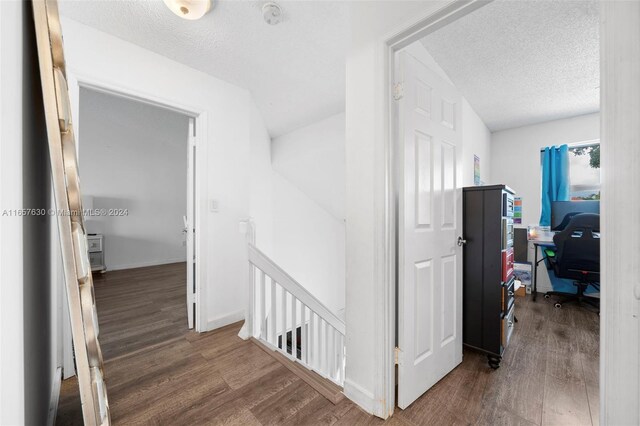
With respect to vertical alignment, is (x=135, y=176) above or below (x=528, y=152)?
below

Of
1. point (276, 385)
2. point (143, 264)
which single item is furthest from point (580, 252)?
point (143, 264)

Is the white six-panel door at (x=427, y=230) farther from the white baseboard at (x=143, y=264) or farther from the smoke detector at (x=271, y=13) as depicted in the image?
the white baseboard at (x=143, y=264)

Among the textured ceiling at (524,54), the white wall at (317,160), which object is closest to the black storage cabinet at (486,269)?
the textured ceiling at (524,54)

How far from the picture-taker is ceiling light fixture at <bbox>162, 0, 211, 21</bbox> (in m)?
1.43

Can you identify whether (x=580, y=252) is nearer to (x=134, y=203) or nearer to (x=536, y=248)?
(x=536, y=248)

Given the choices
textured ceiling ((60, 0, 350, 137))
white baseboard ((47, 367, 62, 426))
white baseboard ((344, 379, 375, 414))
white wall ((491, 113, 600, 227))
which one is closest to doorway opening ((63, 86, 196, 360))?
white baseboard ((47, 367, 62, 426))

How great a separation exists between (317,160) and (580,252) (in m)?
3.17

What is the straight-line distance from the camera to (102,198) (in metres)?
4.38

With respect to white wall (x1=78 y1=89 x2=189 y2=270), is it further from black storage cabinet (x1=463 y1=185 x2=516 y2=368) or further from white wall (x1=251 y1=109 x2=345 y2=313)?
black storage cabinet (x1=463 y1=185 x2=516 y2=368)

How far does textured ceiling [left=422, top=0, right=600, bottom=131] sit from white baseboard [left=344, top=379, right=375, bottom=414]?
2387 millimetres

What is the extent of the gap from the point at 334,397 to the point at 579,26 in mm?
2857

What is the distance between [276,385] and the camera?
150 centimetres

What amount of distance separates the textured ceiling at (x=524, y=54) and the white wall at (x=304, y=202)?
4.18 feet

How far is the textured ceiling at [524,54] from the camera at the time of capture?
1.57 metres
